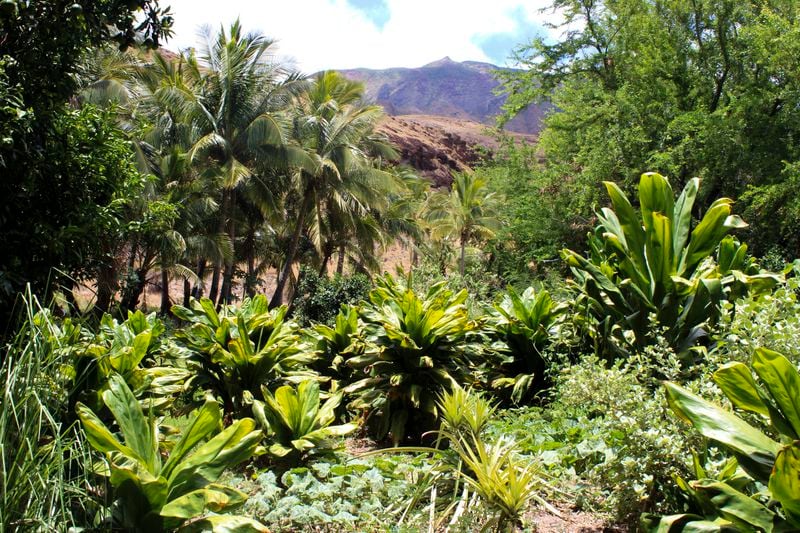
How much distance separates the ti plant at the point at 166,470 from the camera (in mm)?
2414

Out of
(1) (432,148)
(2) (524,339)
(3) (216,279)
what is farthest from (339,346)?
(1) (432,148)

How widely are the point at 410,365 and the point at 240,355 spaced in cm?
151

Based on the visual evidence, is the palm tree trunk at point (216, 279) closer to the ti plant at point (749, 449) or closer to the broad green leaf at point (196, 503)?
the broad green leaf at point (196, 503)

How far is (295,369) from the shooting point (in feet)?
18.4

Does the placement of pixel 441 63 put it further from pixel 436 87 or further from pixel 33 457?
pixel 33 457

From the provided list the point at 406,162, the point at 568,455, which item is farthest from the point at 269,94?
the point at 406,162

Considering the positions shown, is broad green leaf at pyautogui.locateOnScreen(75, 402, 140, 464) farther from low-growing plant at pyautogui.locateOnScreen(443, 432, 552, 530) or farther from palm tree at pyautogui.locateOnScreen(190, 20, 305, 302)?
palm tree at pyautogui.locateOnScreen(190, 20, 305, 302)

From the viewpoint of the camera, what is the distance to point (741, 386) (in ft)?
7.84

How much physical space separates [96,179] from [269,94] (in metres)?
16.5

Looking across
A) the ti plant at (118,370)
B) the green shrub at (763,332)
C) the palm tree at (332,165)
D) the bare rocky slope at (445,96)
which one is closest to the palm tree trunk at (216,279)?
the palm tree at (332,165)

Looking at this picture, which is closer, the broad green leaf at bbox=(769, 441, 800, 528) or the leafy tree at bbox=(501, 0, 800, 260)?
the broad green leaf at bbox=(769, 441, 800, 528)

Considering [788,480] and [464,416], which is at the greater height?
[788,480]

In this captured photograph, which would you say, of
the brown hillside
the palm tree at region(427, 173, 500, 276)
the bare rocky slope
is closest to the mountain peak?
the bare rocky slope

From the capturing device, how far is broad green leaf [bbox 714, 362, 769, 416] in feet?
7.73
